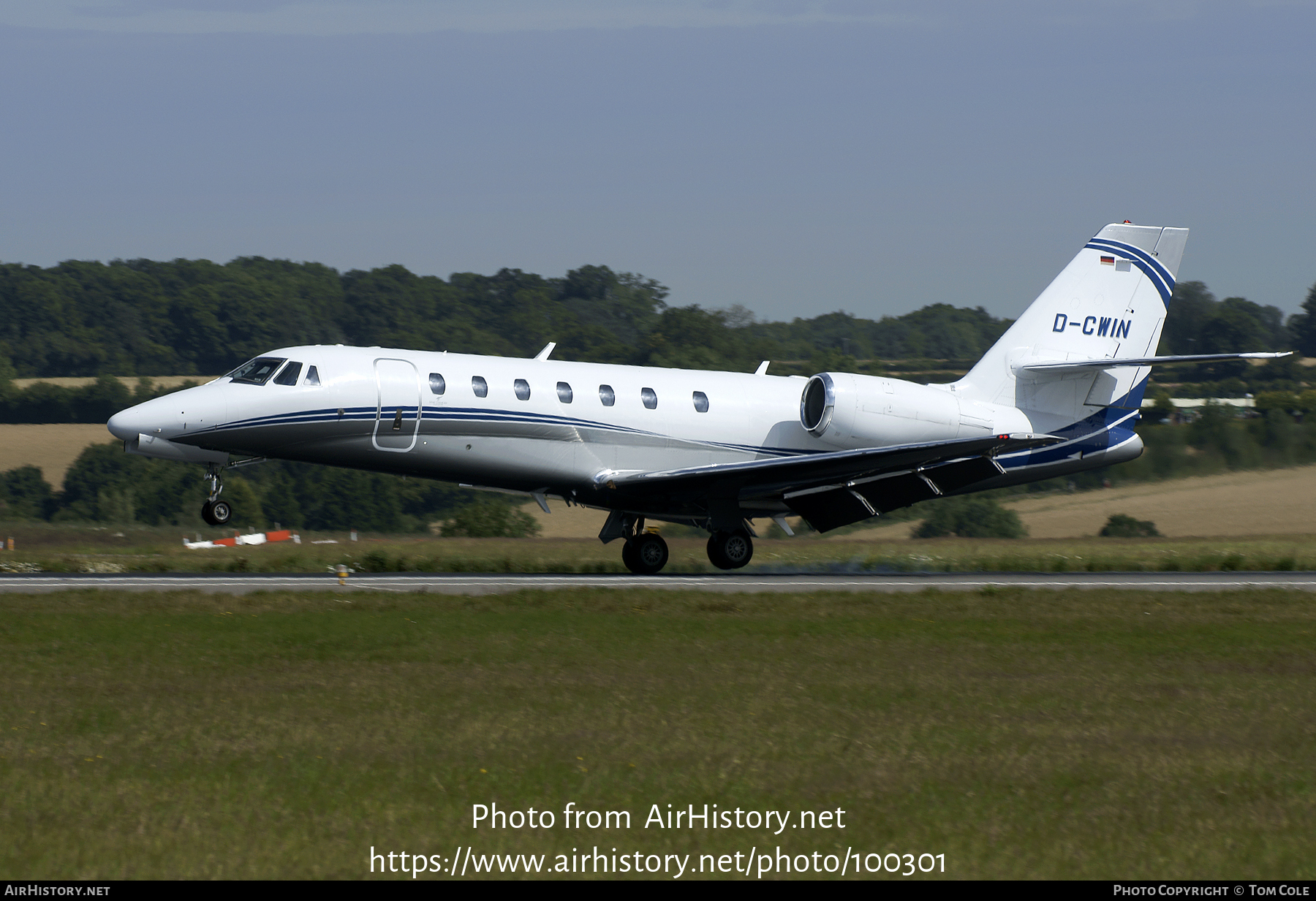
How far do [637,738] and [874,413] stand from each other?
16.4 m

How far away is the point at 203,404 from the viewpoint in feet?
72.7

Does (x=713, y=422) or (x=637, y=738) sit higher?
(x=713, y=422)

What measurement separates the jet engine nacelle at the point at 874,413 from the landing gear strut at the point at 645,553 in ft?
11.9

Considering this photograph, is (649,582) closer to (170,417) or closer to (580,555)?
(580,555)

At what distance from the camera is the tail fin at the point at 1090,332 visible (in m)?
28.0

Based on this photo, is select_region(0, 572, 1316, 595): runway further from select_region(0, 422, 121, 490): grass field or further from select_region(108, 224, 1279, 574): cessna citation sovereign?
select_region(0, 422, 121, 490): grass field

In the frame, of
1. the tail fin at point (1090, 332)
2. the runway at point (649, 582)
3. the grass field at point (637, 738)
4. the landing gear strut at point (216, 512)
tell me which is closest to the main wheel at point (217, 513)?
the landing gear strut at point (216, 512)

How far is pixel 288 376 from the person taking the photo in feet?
74.3

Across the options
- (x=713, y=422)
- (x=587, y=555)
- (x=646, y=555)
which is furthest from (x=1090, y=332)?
(x=587, y=555)

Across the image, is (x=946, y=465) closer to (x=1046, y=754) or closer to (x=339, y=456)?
(x=339, y=456)

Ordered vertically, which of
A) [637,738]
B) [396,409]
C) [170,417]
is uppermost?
[396,409]

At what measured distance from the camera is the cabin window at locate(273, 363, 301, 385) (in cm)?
2261

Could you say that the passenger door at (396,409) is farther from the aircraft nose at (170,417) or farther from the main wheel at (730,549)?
the main wheel at (730,549)
